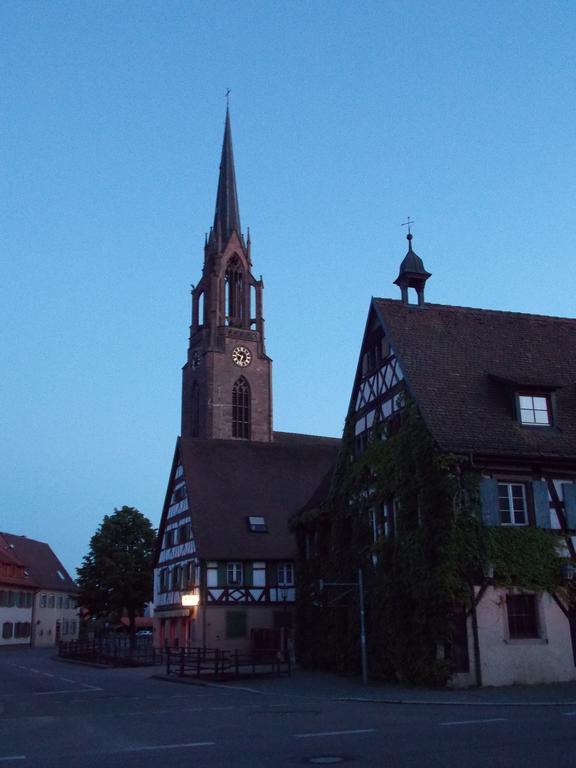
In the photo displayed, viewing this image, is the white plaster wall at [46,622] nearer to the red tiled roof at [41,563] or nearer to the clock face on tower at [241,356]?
the red tiled roof at [41,563]

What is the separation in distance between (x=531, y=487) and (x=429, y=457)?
10.0 ft

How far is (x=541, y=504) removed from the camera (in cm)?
2398

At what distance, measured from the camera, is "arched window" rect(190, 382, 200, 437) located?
7862cm

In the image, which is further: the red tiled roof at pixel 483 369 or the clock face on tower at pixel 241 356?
the clock face on tower at pixel 241 356

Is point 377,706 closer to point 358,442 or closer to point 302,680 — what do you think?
point 302,680

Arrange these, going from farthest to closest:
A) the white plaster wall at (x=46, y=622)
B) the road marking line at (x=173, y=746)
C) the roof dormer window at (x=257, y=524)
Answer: the white plaster wall at (x=46, y=622) < the roof dormer window at (x=257, y=524) < the road marking line at (x=173, y=746)

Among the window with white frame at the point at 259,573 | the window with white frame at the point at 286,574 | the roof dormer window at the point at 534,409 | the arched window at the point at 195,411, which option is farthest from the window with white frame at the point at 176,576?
the arched window at the point at 195,411

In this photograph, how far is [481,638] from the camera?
22.6 metres

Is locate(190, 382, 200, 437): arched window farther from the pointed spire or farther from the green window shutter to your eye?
the green window shutter

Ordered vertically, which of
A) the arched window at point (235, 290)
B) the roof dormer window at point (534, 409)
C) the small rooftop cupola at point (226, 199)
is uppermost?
the small rooftop cupola at point (226, 199)

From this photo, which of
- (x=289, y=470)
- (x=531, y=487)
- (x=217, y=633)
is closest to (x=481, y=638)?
(x=531, y=487)

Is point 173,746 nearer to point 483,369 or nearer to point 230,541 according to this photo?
point 483,369

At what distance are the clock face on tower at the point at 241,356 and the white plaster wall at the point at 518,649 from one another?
5777 centimetres

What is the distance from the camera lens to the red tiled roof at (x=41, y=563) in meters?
72.6
